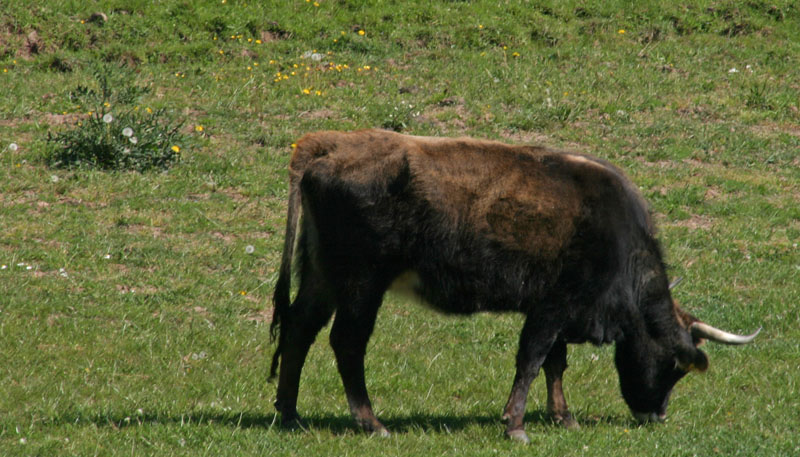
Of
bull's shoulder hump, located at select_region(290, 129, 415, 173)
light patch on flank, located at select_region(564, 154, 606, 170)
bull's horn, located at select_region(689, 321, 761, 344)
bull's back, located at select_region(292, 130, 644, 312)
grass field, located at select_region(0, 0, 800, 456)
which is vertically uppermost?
bull's shoulder hump, located at select_region(290, 129, 415, 173)

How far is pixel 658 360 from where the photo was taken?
7523mm

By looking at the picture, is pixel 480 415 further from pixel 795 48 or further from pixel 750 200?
pixel 795 48

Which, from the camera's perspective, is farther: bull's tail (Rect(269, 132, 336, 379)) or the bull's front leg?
the bull's front leg

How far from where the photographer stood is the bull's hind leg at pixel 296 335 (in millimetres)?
7137

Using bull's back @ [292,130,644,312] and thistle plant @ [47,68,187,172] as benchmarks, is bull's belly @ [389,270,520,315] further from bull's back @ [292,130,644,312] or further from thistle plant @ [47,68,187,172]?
thistle plant @ [47,68,187,172]

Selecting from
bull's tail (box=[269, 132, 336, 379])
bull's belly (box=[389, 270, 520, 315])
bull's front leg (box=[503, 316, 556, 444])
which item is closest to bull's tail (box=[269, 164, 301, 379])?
bull's tail (box=[269, 132, 336, 379])

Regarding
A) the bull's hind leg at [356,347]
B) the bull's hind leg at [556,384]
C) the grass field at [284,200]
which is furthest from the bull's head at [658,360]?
the bull's hind leg at [356,347]

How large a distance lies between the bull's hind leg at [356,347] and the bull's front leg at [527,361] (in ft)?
2.90

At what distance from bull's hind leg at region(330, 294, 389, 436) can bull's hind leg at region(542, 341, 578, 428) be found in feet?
4.51

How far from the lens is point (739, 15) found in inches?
735

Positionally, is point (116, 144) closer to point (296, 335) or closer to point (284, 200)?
point (284, 200)

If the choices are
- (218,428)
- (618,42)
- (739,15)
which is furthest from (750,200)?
(218,428)

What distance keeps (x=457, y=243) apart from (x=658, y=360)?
1.88 metres

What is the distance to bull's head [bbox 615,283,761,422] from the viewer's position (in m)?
7.50
